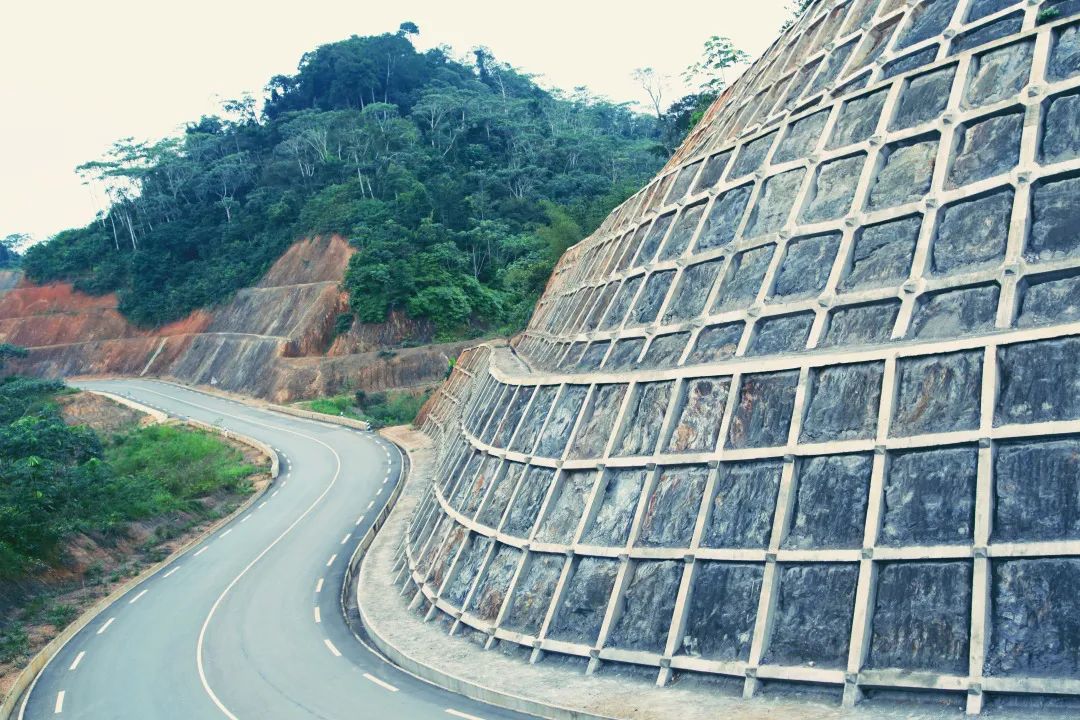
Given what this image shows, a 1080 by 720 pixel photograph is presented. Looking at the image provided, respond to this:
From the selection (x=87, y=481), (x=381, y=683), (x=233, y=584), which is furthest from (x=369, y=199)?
(x=381, y=683)

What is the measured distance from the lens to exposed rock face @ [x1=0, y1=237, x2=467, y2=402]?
59344 mm

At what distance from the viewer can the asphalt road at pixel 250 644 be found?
15.4 m

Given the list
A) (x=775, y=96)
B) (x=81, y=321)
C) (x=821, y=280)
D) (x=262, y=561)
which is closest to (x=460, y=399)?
(x=262, y=561)

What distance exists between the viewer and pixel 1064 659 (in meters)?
A: 9.14

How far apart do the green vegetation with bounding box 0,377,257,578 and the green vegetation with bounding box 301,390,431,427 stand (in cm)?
1037

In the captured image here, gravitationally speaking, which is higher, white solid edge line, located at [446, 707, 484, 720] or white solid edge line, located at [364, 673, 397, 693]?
white solid edge line, located at [446, 707, 484, 720]

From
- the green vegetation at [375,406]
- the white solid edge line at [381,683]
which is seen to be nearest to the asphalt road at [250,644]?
the white solid edge line at [381,683]

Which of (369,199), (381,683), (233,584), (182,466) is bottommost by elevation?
(381,683)

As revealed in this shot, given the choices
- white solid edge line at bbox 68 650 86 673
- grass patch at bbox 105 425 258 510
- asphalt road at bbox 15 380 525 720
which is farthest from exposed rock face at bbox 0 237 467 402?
white solid edge line at bbox 68 650 86 673

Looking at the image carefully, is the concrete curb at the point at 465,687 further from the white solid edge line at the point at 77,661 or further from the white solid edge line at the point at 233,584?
the white solid edge line at the point at 77,661

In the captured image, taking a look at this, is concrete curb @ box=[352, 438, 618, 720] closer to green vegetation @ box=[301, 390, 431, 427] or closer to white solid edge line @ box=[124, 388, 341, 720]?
white solid edge line @ box=[124, 388, 341, 720]

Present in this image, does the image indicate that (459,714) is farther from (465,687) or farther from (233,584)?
(233,584)

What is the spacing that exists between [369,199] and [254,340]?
1639 cm

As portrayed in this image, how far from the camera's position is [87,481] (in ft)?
98.3
